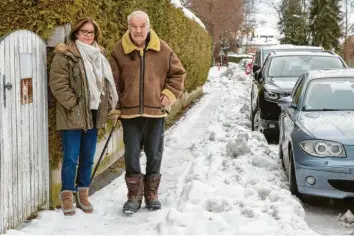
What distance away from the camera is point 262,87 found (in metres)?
11.1

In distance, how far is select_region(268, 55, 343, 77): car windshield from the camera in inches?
467

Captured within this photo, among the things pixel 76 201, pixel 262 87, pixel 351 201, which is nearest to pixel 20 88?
Answer: pixel 76 201

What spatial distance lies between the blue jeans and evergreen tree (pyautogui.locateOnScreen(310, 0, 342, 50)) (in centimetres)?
6372

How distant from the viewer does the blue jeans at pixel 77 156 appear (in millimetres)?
5189

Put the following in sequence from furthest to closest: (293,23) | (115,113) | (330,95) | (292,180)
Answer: (293,23), (330,95), (292,180), (115,113)

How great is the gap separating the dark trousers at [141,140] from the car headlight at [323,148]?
1.69m

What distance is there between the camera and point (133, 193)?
219 inches

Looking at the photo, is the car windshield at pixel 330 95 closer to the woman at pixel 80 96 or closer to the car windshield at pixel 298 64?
the woman at pixel 80 96

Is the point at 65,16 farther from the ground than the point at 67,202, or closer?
farther from the ground

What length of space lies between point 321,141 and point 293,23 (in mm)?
73248

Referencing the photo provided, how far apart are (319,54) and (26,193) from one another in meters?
8.87

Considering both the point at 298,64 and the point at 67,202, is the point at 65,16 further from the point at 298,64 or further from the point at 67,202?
the point at 298,64

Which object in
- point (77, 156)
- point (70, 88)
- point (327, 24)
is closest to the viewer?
point (70, 88)

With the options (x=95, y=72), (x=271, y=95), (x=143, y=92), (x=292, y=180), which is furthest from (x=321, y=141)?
(x=271, y=95)
